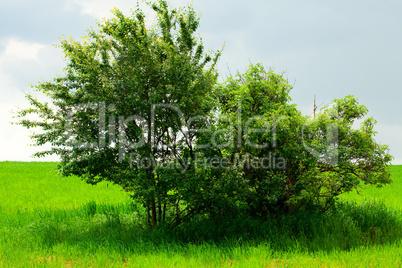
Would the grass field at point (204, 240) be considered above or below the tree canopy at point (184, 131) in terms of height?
below

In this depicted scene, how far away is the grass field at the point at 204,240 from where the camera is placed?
28.1ft

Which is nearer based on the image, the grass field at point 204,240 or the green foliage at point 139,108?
the grass field at point 204,240

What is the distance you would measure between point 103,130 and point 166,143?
212 cm

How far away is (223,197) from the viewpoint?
32.2ft

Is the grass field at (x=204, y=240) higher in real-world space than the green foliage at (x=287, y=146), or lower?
lower

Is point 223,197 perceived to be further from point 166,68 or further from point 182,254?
point 166,68

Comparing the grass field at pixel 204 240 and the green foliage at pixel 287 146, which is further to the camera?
the green foliage at pixel 287 146

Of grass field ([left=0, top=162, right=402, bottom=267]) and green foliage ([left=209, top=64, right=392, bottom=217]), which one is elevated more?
green foliage ([left=209, top=64, right=392, bottom=217])

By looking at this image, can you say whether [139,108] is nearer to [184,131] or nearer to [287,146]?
[184,131]

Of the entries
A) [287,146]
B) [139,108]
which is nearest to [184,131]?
[139,108]

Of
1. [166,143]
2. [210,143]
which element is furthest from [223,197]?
[166,143]

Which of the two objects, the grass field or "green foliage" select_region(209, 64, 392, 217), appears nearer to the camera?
the grass field

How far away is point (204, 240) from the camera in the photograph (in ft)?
34.4

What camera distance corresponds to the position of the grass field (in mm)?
8578
